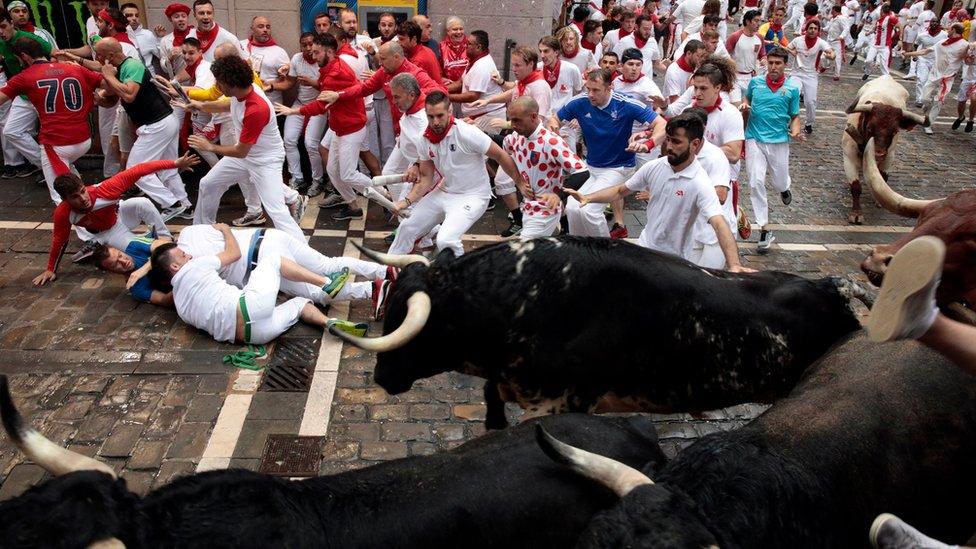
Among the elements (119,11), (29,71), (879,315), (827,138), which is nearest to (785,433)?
(879,315)

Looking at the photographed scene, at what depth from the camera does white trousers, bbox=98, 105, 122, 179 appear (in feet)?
35.9

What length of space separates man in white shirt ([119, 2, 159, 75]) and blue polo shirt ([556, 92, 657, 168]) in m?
7.02

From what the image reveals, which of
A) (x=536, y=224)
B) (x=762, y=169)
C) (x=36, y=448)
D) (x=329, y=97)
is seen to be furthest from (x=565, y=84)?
(x=36, y=448)

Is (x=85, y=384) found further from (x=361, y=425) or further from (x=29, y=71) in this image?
(x=29, y=71)

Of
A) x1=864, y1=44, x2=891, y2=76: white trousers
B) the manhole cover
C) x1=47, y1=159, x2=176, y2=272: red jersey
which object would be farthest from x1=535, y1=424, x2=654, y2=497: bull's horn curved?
x1=864, y1=44, x2=891, y2=76: white trousers

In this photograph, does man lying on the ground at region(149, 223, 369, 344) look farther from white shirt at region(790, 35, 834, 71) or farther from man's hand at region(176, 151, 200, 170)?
white shirt at region(790, 35, 834, 71)


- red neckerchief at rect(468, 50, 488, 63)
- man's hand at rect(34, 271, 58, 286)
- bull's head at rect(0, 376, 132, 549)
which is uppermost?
red neckerchief at rect(468, 50, 488, 63)

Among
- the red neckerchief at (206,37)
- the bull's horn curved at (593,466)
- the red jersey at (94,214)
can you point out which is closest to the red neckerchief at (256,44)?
the red neckerchief at (206,37)

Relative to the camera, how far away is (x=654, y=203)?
6.81 m

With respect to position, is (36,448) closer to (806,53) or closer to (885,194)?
(885,194)

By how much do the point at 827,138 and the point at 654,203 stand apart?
1040 cm

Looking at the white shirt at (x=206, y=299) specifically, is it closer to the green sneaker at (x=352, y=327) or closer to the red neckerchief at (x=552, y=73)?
the green sneaker at (x=352, y=327)

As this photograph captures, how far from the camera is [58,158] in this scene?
366 inches

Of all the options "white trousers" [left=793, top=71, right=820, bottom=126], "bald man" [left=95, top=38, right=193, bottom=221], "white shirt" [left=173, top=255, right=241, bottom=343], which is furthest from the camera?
A: "white trousers" [left=793, top=71, right=820, bottom=126]
